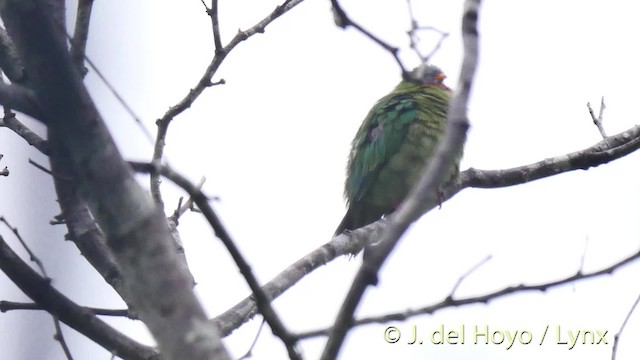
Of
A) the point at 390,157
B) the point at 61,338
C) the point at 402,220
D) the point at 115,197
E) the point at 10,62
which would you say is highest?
the point at 390,157

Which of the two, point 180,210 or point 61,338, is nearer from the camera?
point 61,338

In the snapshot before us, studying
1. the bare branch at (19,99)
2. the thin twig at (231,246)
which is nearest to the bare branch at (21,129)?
the bare branch at (19,99)

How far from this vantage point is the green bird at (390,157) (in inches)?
265

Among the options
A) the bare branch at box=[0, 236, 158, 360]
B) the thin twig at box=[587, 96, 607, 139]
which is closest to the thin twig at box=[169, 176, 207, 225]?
the bare branch at box=[0, 236, 158, 360]

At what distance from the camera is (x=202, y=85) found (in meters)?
4.48

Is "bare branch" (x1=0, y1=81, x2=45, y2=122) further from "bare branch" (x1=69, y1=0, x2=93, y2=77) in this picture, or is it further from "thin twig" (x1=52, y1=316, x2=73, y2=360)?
"bare branch" (x1=69, y1=0, x2=93, y2=77)

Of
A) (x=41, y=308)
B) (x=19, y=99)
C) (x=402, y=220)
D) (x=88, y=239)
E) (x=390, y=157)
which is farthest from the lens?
(x=390, y=157)

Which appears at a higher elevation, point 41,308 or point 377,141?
point 377,141

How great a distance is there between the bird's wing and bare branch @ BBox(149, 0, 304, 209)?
231cm

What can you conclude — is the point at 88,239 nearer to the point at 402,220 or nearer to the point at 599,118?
the point at 402,220

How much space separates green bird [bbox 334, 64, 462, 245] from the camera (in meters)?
6.73

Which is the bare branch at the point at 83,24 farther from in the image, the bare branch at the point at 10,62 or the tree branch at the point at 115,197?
the tree branch at the point at 115,197

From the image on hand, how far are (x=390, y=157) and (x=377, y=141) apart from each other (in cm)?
23

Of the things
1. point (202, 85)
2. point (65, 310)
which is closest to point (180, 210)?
point (202, 85)
